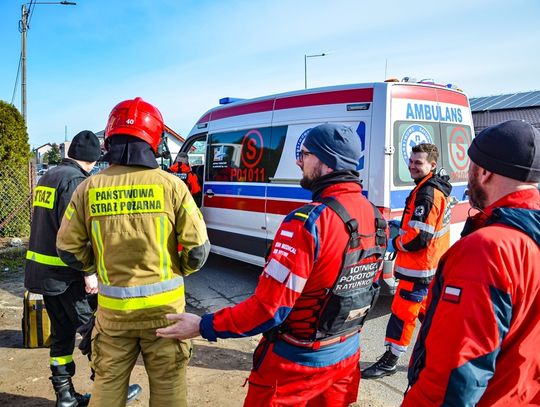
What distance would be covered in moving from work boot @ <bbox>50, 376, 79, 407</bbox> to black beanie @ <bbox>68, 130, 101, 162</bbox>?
157cm

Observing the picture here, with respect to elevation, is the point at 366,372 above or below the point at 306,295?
below

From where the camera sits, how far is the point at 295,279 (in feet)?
5.27

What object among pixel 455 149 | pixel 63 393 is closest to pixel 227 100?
pixel 455 149

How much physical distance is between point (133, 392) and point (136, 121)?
2.03 meters

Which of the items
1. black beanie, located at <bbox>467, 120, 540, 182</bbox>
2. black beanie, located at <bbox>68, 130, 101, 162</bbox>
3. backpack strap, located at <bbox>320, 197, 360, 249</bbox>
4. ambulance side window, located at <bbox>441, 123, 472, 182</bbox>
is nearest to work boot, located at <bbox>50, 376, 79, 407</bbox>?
black beanie, located at <bbox>68, 130, 101, 162</bbox>

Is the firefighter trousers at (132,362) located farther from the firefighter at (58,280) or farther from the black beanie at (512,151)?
the black beanie at (512,151)

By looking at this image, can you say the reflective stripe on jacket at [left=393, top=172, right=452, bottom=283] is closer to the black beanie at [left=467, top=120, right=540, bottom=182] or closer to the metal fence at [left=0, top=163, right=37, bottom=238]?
the black beanie at [left=467, top=120, right=540, bottom=182]

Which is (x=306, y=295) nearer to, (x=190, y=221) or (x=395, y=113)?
(x=190, y=221)

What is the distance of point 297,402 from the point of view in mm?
1747

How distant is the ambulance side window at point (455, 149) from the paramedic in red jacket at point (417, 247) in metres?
1.63

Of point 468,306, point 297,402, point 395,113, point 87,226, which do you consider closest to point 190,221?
point 87,226

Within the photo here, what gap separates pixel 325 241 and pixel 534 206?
714 mm

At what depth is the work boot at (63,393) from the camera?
114 inches

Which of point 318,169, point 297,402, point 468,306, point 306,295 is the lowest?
point 297,402
